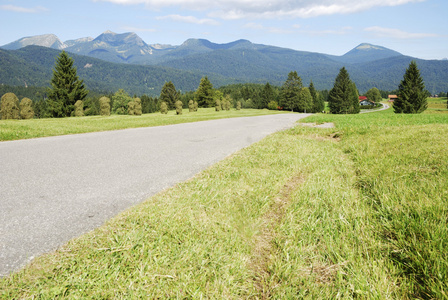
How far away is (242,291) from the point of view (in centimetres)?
193

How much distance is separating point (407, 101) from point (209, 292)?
6641 cm

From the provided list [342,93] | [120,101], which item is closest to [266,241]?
[120,101]

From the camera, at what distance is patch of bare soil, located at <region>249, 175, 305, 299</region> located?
205cm

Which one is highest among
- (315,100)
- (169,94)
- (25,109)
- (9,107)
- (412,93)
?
(169,94)

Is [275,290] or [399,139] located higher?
[399,139]

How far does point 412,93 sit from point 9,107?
68.7 meters

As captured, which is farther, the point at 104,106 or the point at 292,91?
the point at 292,91

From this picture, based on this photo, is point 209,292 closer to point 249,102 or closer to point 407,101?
point 407,101

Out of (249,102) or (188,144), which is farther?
(249,102)

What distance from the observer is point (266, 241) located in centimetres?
261

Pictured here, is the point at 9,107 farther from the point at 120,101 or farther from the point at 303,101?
the point at 303,101

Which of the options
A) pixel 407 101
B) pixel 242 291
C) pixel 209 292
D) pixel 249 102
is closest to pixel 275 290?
pixel 242 291

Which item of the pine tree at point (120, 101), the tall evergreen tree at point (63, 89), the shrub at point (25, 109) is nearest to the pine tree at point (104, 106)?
the shrub at point (25, 109)

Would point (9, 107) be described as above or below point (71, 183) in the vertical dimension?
above
